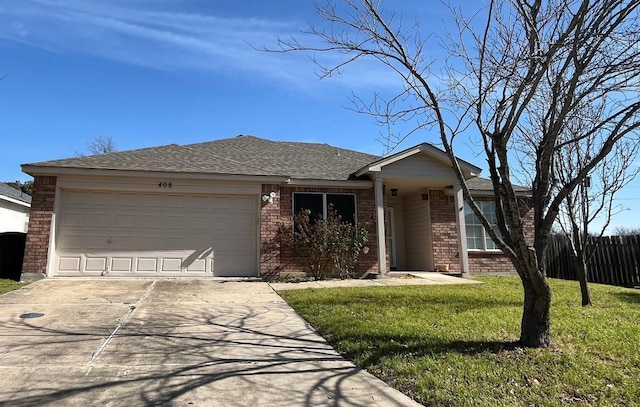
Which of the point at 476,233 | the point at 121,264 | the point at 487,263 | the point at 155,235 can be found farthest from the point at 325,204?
the point at 487,263

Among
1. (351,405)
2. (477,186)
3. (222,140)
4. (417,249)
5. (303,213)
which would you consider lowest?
(351,405)

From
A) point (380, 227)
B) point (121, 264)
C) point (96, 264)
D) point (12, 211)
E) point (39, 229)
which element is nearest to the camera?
point (39, 229)

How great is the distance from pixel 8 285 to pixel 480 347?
943cm

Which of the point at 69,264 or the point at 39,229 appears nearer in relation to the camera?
the point at 39,229

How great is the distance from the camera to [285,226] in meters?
11.5

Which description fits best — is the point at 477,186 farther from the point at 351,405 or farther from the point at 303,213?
the point at 351,405

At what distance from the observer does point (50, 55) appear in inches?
405

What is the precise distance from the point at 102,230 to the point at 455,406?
993cm

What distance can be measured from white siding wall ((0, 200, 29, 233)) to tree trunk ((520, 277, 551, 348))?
19786mm

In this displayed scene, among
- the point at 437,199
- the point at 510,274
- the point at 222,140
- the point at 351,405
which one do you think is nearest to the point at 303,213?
the point at 437,199

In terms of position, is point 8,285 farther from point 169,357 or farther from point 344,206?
point 344,206

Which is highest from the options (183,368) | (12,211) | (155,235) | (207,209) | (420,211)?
(12,211)

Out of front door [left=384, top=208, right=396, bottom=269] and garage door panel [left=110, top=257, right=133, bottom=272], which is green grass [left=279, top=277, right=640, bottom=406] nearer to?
garage door panel [left=110, top=257, right=133, bottom=272]

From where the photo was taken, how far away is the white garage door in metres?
10.4
